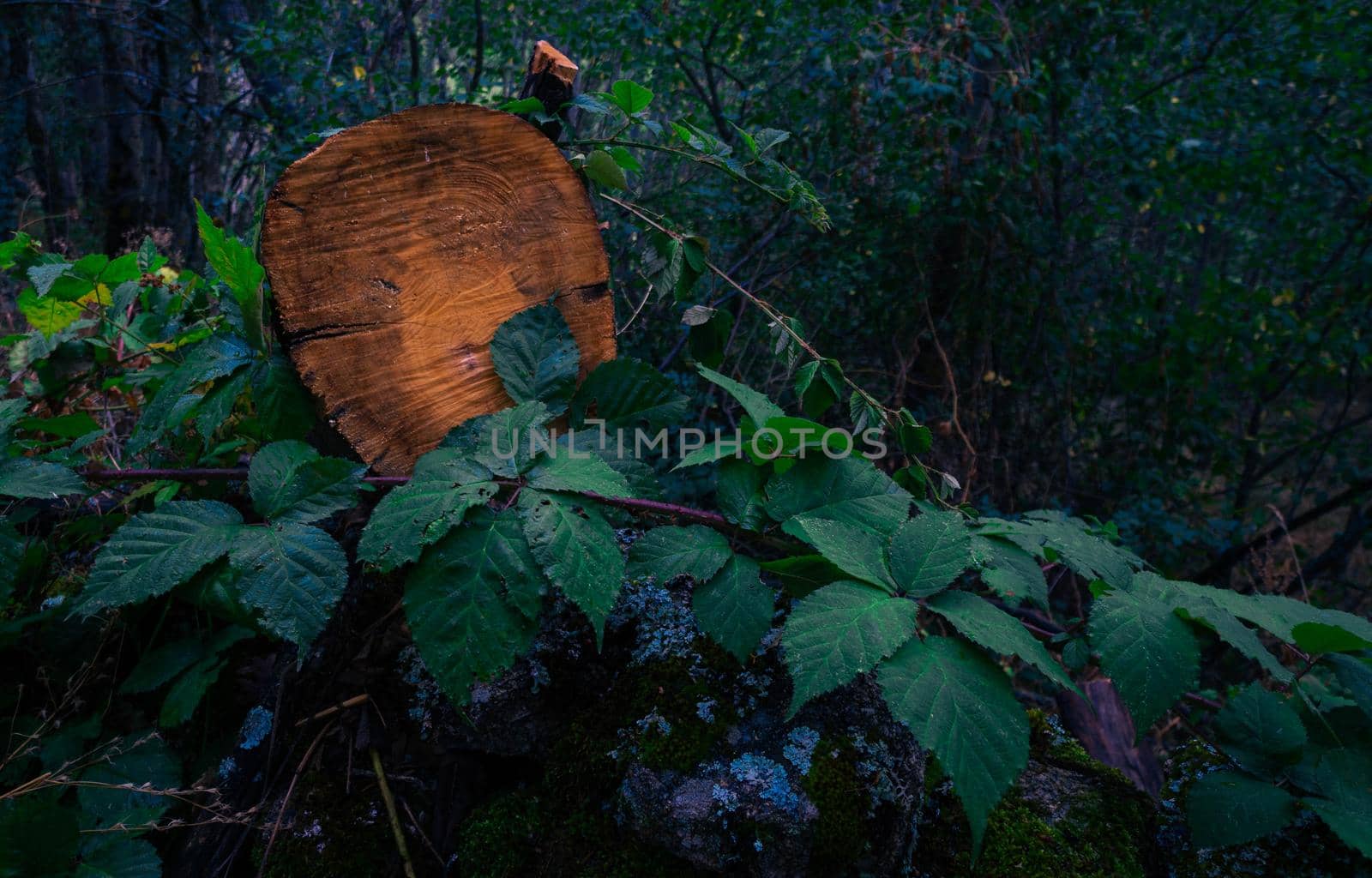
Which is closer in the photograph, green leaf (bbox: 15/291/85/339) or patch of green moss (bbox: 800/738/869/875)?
patch of green moss (bbox: 800/738/869/875)

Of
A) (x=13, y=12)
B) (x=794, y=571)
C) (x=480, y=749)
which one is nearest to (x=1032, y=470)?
(x=794, y=571)

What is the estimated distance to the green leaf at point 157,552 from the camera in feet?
3.86

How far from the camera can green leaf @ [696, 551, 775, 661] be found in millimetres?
1245

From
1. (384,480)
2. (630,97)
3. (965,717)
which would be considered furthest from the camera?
(630,97)

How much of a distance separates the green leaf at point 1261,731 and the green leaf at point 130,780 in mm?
1798

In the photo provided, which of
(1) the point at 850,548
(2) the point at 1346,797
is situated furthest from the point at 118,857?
(2) the point at 1346,797

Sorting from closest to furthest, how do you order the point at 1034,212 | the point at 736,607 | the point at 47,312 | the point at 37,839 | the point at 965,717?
the point at 965,717, the point at 37,839, the point at 736,607, the point at 47,312, the point at 1034,212

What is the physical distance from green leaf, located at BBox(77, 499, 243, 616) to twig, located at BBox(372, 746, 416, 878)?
0.47 m

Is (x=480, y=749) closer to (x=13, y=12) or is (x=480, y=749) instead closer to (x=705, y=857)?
(x=705, y=857)

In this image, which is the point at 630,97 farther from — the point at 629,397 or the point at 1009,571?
the point at 1009,571

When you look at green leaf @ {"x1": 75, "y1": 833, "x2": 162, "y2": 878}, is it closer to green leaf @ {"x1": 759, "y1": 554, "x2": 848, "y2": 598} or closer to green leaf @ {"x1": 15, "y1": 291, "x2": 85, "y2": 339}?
green leaf @ {"x1": 759, "y1": 554, "x2": 848, "y2": 598}

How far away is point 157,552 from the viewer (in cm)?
125

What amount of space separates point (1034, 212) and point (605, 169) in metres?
3.03

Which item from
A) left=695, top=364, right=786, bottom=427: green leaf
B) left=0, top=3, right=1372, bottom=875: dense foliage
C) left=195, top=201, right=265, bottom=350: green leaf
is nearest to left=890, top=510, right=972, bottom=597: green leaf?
left=0, top=3, right=1372, bottom=875: dense foliage
